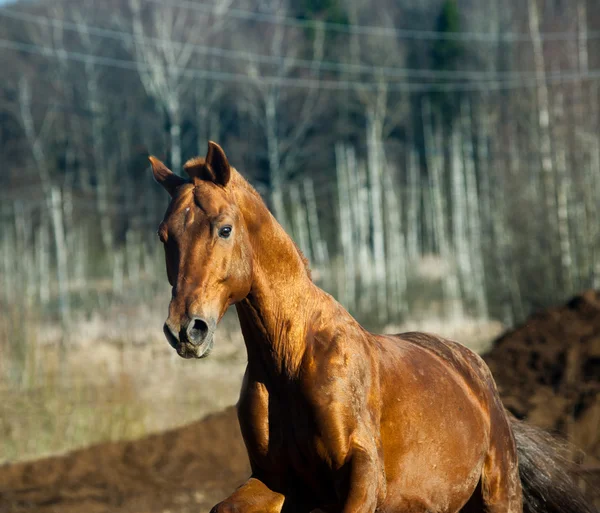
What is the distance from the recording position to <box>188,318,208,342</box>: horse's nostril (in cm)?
354

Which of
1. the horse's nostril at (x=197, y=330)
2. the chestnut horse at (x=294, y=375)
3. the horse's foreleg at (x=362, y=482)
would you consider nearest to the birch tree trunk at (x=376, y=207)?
the chestnut horse at (x=294, y=375)

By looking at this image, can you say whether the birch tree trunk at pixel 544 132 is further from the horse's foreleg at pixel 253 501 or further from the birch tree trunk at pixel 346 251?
the horse's foreleg at pixel 253 501

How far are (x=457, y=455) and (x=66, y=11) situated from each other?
128ft

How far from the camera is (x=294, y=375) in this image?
13.4 feet

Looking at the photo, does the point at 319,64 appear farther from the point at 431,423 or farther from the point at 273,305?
the point at 273,305

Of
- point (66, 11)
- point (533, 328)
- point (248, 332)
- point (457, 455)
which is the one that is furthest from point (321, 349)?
point (66, 11)

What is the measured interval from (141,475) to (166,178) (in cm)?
773

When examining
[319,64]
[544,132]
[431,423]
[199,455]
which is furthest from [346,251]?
[431,423]

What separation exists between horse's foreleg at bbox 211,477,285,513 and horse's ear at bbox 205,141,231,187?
1.33 metres

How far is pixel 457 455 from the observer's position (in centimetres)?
482

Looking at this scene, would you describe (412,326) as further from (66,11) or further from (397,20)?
(397,20)

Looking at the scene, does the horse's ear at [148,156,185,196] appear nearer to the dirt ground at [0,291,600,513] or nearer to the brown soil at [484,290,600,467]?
the dirt ground at [0,291,600,513]

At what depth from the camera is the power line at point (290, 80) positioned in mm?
29219

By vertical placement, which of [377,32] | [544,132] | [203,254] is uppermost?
[377,32]
